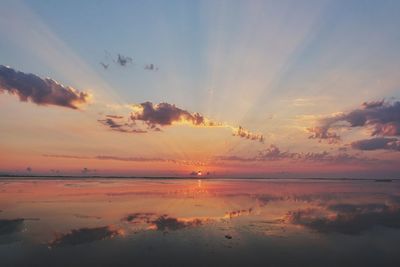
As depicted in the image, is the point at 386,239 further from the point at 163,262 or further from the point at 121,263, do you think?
the point at 121,263

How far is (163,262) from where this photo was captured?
15898 mm

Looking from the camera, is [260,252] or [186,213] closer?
[260,252]

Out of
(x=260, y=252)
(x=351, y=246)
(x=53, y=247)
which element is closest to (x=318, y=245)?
(x=351, y=246)

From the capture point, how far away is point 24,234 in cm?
2112

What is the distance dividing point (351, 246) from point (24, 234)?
18.7 metres

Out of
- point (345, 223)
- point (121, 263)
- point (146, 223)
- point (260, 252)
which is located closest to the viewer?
point (121, 263)

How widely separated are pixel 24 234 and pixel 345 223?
22711 millimetres

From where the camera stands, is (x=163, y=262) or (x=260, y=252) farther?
(x=260, y=252)

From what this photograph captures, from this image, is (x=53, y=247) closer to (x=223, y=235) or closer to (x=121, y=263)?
(x=121, y=263)

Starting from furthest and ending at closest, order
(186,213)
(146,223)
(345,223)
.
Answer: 1. (186,213)
2. (345,223)
3. (146,223)

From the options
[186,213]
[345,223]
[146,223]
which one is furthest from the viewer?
[186,213]

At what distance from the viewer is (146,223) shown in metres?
26.1

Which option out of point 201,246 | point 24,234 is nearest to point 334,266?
point 201,246

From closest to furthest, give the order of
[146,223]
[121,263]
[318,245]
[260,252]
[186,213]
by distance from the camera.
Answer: [121,263], [260,252], [318,245], [146,223], [186,213]
